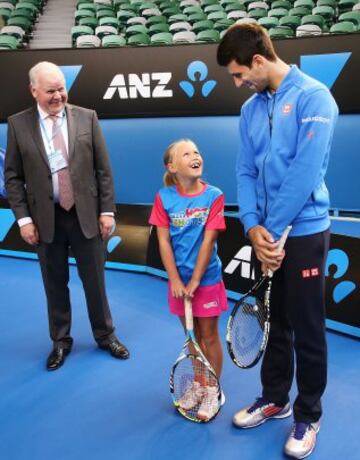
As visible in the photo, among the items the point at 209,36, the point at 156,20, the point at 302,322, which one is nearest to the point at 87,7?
the point at 156,20

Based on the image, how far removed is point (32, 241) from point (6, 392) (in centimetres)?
89

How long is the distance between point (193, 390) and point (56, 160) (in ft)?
4.88

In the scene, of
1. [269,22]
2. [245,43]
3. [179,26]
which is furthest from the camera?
[179,26]

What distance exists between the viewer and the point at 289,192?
5.78ft

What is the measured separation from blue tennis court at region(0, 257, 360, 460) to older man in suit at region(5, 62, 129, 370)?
263mm

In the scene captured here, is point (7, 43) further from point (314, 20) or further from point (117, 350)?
point (117, 350)

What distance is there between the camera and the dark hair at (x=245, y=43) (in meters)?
1.72

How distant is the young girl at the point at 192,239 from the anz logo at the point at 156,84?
380cm

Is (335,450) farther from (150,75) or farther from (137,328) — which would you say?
(150,75)

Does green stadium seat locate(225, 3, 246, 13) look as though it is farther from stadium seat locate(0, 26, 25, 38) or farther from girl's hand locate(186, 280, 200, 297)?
girl's hand locate(186, 280, 200, 297)

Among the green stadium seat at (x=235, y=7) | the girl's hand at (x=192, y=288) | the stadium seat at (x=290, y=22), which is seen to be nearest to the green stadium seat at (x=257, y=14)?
the stadium seat at (x=290, y=22)

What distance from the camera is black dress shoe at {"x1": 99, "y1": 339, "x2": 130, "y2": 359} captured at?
3047 mm

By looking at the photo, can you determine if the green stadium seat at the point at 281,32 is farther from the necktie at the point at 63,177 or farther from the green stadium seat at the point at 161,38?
the necktie at the point at 63,177

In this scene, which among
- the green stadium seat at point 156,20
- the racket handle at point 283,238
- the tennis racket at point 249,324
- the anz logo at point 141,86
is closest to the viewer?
the racket handle at point 283,238
